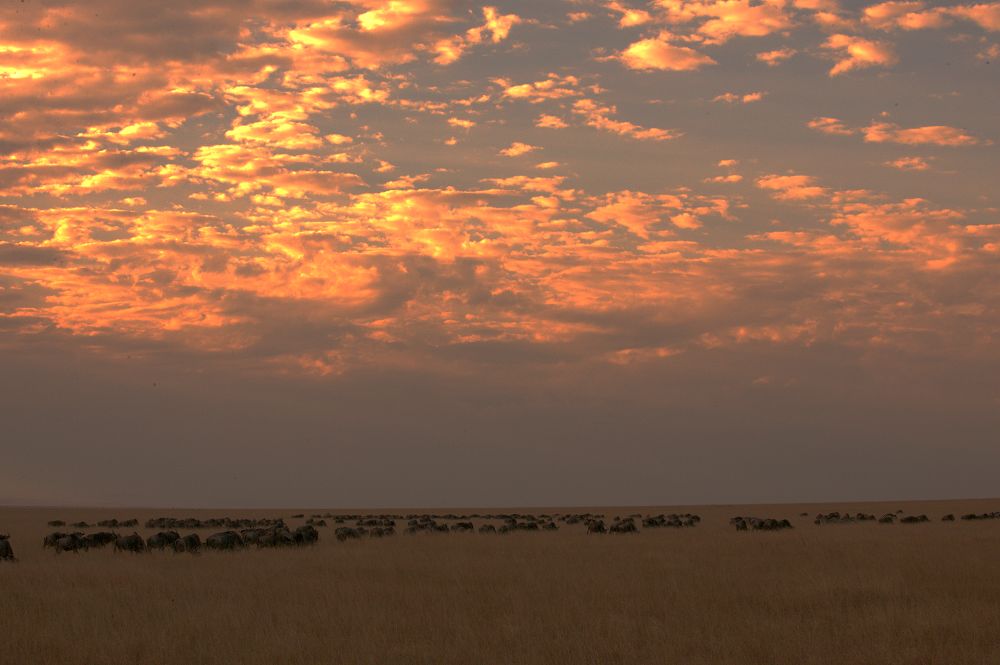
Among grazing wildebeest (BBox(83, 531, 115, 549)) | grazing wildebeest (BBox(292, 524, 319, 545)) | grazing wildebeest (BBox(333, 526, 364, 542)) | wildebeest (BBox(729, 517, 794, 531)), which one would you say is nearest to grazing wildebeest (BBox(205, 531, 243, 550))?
grazing wildebeest (BBox(292, 524, 319, 545))

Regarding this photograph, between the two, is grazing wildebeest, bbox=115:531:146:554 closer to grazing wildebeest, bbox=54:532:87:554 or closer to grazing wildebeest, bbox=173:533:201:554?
grazing wildebeest, bbox=173:533:201:554

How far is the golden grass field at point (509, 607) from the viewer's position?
1445 centimetres

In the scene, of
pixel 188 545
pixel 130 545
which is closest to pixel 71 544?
pixel 130 545

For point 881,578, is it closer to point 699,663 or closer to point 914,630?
point 914,630

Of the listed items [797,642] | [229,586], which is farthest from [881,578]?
[229,586]

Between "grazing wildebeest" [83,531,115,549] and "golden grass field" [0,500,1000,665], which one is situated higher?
"grazing wildebeest" [83,531,115,549]

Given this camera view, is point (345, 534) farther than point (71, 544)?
Yes

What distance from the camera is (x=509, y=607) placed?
18.8 metres

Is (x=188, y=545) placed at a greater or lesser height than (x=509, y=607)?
greater

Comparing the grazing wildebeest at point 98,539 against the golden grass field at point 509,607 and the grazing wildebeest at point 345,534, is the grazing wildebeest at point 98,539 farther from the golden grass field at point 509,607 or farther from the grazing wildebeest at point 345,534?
the grazing wildebeest at point 345,534

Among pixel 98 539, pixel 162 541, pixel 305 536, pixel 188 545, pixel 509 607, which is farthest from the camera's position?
pixel 305 536

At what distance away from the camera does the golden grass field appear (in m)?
14.5

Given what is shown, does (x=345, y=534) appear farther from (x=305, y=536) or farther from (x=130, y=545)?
(x=130, y=545)

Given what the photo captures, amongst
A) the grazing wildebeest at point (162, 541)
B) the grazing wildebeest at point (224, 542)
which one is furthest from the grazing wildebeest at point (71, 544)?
the grazing wildebeest at point (224, 542)
